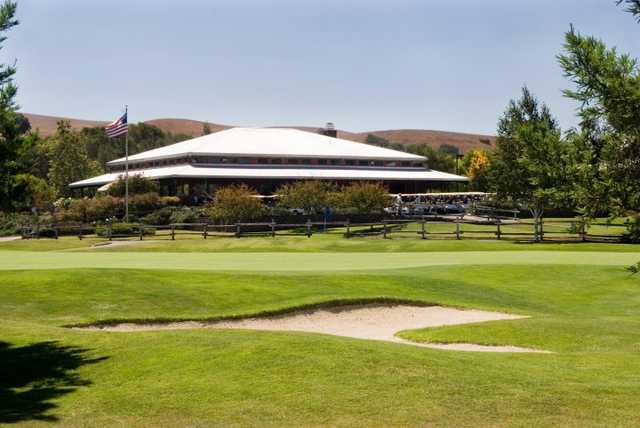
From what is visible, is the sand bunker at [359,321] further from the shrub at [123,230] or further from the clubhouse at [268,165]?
the clubhouse at [268,165]

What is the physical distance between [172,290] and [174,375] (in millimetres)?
10017

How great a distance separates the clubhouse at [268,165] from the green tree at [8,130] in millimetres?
66633

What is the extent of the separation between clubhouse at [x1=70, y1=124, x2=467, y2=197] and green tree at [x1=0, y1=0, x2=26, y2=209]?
219 ft

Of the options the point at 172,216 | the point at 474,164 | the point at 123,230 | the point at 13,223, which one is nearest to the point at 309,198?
the point at 172,216

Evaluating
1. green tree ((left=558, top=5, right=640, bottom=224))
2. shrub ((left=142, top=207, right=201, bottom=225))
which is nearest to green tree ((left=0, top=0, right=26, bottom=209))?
green tree ((left=558, top=5, right=640, bottom=224))

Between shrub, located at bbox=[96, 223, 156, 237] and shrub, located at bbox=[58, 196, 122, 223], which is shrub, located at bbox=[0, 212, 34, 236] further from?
shrub, located at bbox=[96, 223, 156, 237]

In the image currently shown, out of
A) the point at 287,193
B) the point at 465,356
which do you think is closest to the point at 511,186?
the point at 287,193

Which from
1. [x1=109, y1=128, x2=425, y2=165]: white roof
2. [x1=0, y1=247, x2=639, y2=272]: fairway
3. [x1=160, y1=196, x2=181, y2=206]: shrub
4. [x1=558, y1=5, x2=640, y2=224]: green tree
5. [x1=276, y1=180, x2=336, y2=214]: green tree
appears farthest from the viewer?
[x1=109, y1=128, x2=425, y2=165]: white roof

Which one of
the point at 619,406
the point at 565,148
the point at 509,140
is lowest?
the point at 619,406

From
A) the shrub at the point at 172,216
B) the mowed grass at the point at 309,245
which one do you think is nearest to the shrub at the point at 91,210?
the shrub at the point at 172,216

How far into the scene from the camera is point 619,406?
412 inches

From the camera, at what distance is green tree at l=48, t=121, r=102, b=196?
108438 mm

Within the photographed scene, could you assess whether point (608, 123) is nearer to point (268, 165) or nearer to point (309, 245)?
point (309, 245)

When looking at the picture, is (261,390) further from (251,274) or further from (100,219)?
(100,219)
